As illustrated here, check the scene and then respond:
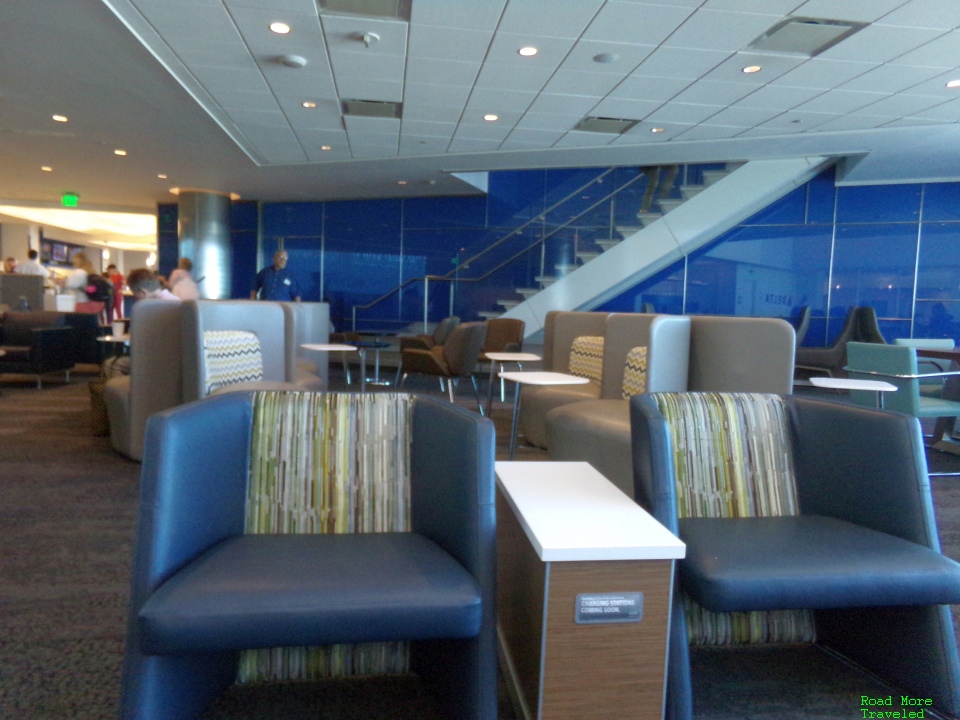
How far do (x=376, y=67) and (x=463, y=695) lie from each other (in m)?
5.15

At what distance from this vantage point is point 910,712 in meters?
1.59

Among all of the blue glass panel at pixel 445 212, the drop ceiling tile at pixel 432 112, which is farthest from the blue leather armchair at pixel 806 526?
the blue glass panel at pixel 445 212

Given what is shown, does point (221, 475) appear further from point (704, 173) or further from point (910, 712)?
point (704, 173)

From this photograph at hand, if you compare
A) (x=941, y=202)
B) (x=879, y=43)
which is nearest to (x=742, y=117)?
(x=879, y=43)

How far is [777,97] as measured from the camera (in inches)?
228

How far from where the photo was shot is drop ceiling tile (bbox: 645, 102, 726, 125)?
608 centimetres

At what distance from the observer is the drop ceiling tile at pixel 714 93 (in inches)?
217

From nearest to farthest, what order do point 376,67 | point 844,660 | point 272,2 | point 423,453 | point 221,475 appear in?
point 221,475
point 423,453
point 844,660
point 272,2
point 376,67

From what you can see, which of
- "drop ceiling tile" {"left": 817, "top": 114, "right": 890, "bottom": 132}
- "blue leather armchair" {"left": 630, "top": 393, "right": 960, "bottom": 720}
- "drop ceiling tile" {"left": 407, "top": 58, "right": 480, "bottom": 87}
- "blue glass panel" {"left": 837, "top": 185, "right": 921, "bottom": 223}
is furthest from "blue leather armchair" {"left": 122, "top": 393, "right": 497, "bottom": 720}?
"blue glass panel" {"left": 837, "top": 185, "right": 921, "bottom": 223}

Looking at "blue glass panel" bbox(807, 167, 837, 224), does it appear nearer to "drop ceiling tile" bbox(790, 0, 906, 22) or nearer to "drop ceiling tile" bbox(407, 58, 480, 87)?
"drop ceiling tile" bbox(790, 0, 906, 22)

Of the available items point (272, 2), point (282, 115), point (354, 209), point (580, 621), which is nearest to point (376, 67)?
point (272, 2)

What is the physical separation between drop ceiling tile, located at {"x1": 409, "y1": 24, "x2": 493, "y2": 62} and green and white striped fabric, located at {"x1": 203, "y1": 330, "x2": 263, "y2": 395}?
2.60 m

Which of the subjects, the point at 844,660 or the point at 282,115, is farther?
the point at 282,115

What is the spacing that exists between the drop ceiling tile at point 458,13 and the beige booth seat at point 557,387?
7.23 ft
